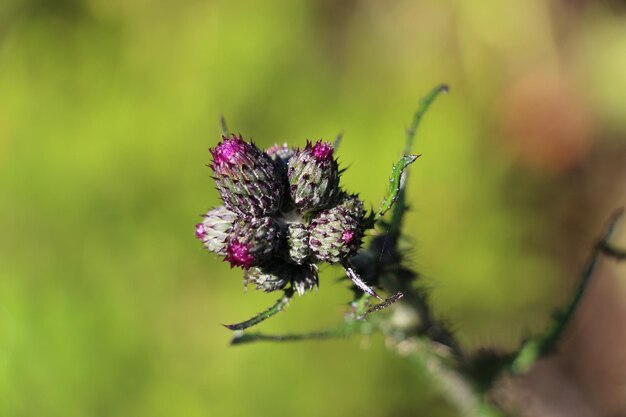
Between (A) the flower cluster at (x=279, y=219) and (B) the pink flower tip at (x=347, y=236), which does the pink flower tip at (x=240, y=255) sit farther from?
(B) the pink flower tip at (x=347, y=236)

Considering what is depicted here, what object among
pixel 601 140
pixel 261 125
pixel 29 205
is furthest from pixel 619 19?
pixel 29 205

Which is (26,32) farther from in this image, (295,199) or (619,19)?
(619,19)

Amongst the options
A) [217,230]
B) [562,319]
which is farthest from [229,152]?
[562,319]

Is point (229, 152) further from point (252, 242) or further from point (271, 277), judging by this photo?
point (271, 277)

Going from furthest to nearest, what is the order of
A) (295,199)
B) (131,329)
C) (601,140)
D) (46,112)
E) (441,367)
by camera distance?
(46,112) → (601,140) → (131,329) → (441,367) → (295,199)

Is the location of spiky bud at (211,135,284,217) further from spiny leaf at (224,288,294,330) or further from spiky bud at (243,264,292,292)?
spiny leaf at (224,288,294,330)

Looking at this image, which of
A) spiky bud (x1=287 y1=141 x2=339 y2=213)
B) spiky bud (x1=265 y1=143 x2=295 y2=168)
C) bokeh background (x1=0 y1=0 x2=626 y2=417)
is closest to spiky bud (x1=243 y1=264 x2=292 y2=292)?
spiky bud (x1=287 y1=141 x2=339 y2=213)

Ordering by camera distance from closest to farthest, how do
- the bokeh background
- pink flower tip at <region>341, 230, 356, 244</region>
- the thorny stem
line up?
1. pink flower tip at <region>341, 230, 356, 244</region>
2. the thorny stem
3. the bokeh background
